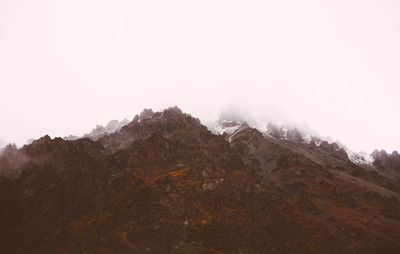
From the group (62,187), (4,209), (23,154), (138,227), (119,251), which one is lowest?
(119,251)

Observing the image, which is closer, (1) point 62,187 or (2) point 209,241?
(2) point 209,241

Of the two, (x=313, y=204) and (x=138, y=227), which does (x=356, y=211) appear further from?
(x=138, y=227)

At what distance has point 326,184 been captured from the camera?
491ft

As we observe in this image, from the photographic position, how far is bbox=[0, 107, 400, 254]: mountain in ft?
295

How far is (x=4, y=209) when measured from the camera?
98312mm

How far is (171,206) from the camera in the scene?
104 m

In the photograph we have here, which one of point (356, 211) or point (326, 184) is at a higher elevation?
point (326, 184)

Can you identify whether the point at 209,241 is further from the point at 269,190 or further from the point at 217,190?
the point at 269,190

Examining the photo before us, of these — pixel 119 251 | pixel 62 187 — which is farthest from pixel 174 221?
pixel 62 187

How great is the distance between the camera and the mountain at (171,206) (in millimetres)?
89875

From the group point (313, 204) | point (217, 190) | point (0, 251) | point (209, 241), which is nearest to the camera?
point (0, 251)

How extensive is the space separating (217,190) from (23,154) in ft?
319

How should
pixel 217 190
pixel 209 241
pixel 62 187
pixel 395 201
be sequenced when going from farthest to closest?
1. pixel 395 201
2. pixel 217 190
3. pixel 62 187
4. pixel 209 241

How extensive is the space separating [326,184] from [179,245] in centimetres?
10638
